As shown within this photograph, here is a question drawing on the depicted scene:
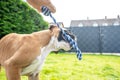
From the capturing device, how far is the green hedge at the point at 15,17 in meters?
6.00

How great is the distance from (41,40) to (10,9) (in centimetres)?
483

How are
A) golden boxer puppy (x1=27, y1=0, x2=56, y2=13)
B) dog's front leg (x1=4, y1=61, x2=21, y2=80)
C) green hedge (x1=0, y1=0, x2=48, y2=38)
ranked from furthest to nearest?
green hedge (x1=0, y1=0, x2=48, y2=38) < dog's front leg (x1=4, y1=61, x2=21, y2=80) < golden boxer puppy (x1=27, y1=0, x2=56, y2=13)

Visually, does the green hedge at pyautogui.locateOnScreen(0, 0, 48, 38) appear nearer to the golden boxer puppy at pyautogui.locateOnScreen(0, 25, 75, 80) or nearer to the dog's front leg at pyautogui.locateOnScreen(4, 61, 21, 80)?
the golden boxer puppy at pyautogui.locateOnScreen(0, 25, 75, 80)

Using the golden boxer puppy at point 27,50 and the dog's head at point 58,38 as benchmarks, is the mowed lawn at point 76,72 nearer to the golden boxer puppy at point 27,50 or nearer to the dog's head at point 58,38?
the golden boxer puppy at point 27,50

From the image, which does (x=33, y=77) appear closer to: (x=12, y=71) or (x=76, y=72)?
(x=12, y=71)

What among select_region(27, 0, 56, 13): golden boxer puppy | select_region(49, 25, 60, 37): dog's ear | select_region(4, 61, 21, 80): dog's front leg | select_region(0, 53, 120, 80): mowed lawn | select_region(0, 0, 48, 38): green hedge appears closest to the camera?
select_region(27, 0, 56, 13): golden boxer puppy

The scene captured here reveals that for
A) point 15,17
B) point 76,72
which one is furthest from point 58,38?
point 15,17

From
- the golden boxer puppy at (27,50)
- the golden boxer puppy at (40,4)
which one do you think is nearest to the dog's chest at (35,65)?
the golden boxer puppy at (27,50)

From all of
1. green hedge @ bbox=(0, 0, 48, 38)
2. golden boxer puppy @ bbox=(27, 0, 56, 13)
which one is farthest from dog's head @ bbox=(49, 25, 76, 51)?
green hedge @ bbox=(0, 0, 48, 38)

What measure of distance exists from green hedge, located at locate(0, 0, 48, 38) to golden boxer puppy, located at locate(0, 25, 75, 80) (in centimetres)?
428

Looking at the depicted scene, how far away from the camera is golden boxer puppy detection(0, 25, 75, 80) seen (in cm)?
160

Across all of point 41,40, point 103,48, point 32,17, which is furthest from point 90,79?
point 103,48

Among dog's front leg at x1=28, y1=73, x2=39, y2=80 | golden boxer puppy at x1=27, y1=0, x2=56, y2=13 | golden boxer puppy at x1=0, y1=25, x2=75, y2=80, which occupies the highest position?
golden boxer puppy at x1=27, y1=0, x2=56, y2=13

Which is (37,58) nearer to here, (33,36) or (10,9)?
(33,36)
